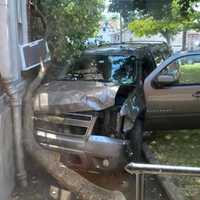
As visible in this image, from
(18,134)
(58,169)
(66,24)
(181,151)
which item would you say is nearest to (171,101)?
(181,151)

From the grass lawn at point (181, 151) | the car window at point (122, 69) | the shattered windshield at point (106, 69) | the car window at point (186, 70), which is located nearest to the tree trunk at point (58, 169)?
the grass lawn at point (181, 151)

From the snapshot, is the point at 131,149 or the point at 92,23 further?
the point at 92,23

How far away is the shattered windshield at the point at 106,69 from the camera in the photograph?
698 centimetres

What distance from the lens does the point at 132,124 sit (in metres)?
5.82

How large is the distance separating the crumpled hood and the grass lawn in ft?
4.52

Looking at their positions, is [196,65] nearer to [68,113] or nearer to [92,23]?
[68,113]

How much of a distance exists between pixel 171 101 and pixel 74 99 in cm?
205

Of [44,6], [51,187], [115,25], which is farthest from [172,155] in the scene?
[115,25]

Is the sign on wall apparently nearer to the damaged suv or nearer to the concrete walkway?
the damaged suv

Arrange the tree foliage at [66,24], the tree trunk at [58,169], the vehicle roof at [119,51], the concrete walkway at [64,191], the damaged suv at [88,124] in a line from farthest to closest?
the tree foliage at [66,24]
the vehicle roof at [119,51]
the damaged suv at [88,124]
the concrete walkway at [64,191]
the tree trunk at [58,169]

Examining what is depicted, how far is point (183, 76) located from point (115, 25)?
22228 mm

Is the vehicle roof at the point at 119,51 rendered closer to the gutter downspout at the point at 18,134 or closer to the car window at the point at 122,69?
the car window at the point at 122,69

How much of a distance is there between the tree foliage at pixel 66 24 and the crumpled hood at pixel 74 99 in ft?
9.43

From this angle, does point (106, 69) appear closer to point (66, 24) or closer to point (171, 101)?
point (171, 101)
